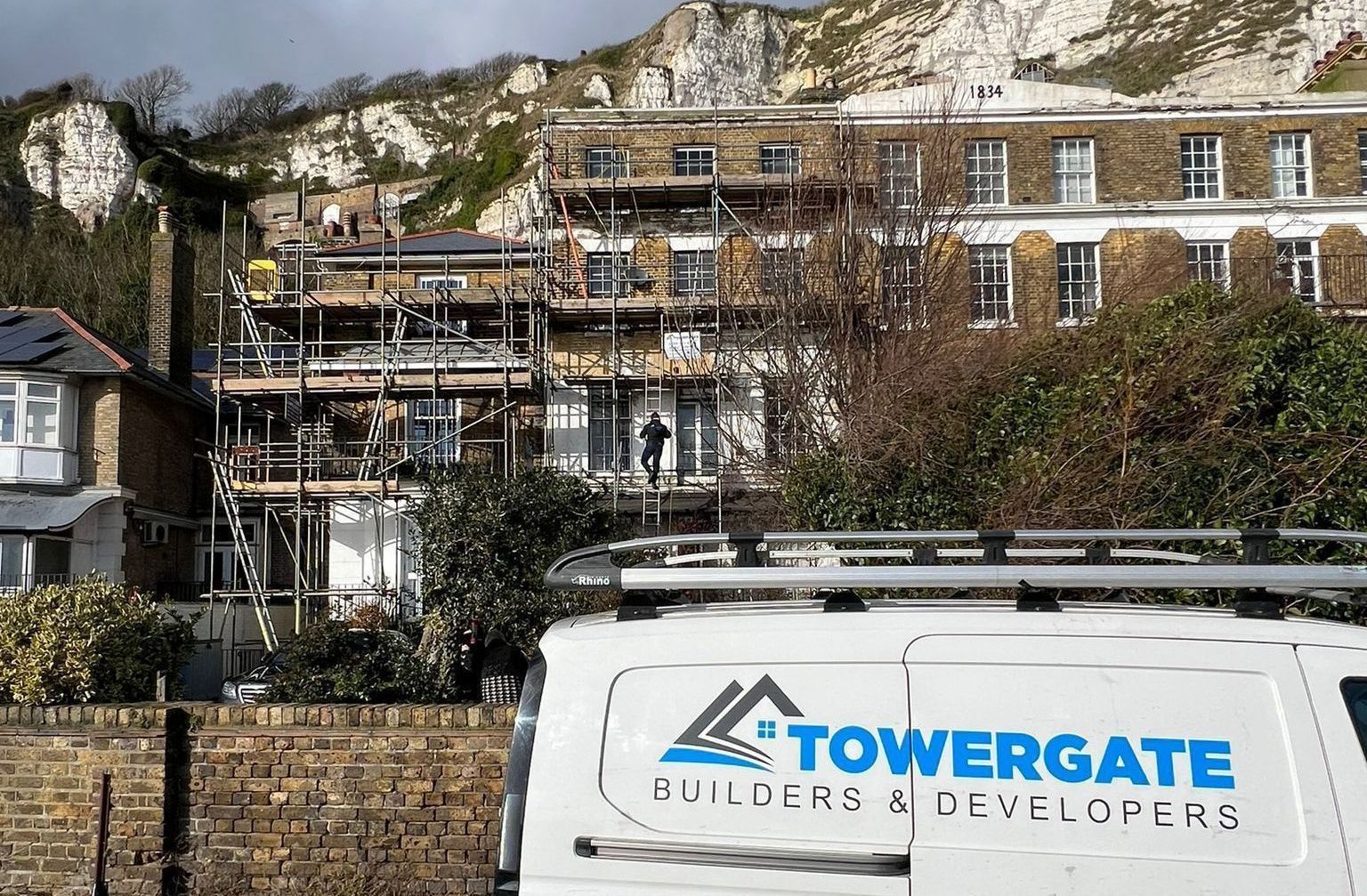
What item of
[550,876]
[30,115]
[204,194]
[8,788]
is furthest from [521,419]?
[30,115]

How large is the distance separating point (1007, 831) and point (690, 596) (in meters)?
8.67

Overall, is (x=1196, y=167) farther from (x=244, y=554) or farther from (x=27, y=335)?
(x=27, y=335)

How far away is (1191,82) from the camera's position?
60.5m

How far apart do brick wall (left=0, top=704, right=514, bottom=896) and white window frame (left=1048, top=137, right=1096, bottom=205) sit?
24.9 m

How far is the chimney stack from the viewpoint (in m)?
28.2

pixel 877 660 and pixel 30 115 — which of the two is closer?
Answer: pixel 877 660

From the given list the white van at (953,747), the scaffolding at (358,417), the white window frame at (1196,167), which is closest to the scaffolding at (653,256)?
the scaffolding at (358,417)

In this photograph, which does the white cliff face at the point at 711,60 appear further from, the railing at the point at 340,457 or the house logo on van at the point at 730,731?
the house logo on van at the point at 730,731

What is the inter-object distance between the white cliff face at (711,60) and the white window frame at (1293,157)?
172ft

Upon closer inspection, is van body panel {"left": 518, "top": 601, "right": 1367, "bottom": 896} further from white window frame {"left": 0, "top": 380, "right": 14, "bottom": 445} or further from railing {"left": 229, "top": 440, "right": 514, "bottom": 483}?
white window frame {"left": 0, "top": 380, "right": 14, "bottom": 445}

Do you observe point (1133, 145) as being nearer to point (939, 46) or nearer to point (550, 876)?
point (550, 876)

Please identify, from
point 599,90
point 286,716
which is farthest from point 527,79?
point 286,716

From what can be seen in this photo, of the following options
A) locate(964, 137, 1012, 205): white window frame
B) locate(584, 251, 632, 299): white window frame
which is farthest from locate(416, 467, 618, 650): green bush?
locate(964, 137, 1012, 205): white window frame

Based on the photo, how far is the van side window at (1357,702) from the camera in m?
3.46
